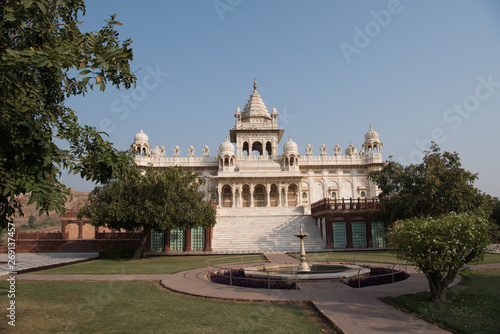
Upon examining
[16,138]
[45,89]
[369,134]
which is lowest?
[16,138]

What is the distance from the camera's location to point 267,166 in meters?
54.6

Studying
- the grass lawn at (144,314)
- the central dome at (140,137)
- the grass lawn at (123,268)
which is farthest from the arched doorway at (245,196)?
the grass lawn at (144,314)

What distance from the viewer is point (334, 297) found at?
32.6 ft

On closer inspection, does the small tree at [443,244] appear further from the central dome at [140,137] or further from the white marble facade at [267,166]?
the central dome at [140,137]

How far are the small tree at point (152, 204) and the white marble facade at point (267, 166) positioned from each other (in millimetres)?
24976

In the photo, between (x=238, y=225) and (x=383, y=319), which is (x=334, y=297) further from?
(x=238, y=225)

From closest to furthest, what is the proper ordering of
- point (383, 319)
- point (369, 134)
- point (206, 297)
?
point (383, 319)
point (206, 297)
point (369, 134)

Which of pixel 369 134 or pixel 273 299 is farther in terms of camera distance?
pixel 369 134

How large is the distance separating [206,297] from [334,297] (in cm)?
356

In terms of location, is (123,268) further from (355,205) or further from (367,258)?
(355,205)

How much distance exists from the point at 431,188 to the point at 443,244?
1755 cm

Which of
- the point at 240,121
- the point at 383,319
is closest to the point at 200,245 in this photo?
the point at 383,319

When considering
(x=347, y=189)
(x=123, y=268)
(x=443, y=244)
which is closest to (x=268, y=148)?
(x=347, y=189)

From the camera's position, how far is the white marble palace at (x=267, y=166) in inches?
2032
